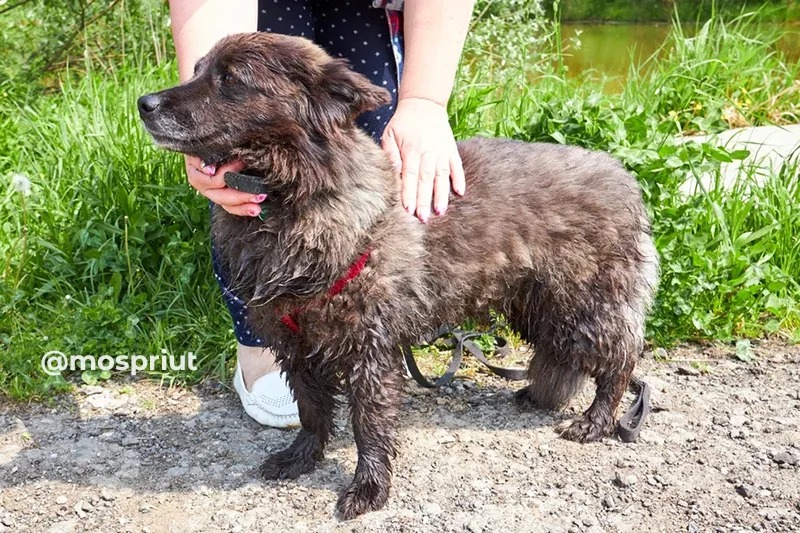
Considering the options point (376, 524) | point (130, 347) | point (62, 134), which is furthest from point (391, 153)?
point (62, 134)

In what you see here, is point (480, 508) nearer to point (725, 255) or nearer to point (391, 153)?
point (391, 153)

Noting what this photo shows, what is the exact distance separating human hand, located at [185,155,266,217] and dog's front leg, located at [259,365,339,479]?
586mm

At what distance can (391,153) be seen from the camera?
2.55 m

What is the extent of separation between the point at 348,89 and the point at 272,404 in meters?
1.29

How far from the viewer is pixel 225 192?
229 cm

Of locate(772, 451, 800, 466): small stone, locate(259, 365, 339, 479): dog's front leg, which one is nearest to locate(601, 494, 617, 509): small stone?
locate(772, 451, 800, 466): small stone

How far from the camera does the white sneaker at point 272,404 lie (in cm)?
308

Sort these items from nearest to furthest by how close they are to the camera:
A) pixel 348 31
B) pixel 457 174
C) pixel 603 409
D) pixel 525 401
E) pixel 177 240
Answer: pixel 457 174 → pixel 348 31 → pixel 603 409 → pixel 525 401 → pixel 177 240

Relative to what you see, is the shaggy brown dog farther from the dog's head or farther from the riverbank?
the riverbank

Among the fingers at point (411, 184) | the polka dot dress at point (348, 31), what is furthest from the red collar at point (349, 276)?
the polka dot dress at point (348, 31)

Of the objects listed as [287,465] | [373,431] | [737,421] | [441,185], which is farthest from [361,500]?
[737,421]

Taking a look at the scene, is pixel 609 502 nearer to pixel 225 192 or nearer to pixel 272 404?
pixel 272 404

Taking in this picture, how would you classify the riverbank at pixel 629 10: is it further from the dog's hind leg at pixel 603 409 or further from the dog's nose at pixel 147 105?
the dog's nose at pixel 147 105

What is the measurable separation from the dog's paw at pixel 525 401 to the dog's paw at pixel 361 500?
2.60 feet
